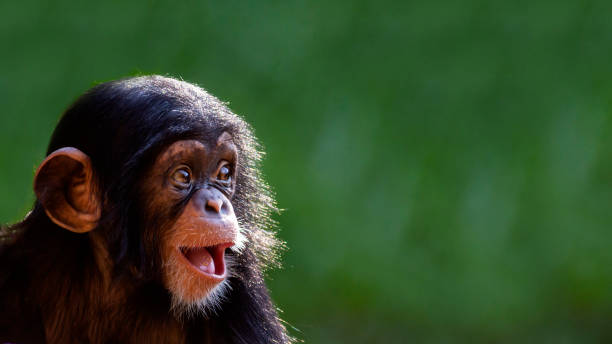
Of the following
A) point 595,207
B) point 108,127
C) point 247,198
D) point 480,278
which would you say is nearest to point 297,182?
point 480,278

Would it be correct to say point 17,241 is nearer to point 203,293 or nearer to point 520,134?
point 203,293

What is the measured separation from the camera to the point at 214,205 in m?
4.54

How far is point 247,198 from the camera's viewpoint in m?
5.09

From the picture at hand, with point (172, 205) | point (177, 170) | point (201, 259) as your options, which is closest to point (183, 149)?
point (177, 170)

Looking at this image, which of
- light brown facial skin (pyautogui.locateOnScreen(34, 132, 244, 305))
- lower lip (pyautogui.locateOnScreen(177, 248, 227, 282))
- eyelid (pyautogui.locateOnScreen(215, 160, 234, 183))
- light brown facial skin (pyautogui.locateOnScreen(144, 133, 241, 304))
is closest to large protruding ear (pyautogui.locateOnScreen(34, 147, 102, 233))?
light brown facial skin (pyautogui.locateOnScreen(34, 132, 244, 305))

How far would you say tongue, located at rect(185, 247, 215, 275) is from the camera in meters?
4.67

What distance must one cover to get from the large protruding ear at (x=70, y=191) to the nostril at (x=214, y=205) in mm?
514

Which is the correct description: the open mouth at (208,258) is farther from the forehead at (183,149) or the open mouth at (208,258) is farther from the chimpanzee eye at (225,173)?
the forehead at (183,149)

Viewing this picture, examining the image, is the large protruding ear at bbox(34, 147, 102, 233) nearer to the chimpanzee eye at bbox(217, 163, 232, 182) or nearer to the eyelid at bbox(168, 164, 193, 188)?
the eyelid at bbox(168, 164, 193, 188)

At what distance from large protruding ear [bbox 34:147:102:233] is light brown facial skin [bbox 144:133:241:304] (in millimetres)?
277

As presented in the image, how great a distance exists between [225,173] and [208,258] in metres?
0.43

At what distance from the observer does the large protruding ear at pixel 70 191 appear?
4508 millimetres

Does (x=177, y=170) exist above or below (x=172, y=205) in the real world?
above

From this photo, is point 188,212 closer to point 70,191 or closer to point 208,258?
point 208,258
